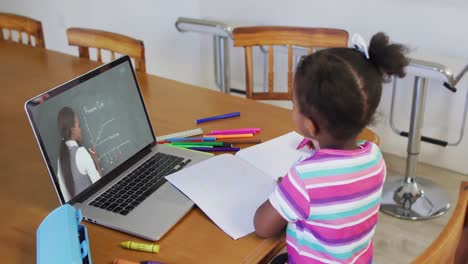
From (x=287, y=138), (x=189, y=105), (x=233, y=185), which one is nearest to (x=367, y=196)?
(x=233, y=185)

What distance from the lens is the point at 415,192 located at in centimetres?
256

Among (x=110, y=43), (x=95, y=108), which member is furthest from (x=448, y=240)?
(x=110, y=43)

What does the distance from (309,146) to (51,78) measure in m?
1.03

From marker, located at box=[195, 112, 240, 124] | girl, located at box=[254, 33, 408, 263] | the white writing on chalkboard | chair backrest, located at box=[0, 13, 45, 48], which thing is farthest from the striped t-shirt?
chair backrest, located at box=[0, 13, 45, 48]

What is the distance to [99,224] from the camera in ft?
3.53

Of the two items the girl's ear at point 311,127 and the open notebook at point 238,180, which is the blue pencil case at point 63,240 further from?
the girl's ear at point 311,127

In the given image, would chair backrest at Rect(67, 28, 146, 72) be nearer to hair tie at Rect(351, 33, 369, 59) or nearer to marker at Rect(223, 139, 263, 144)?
marker at Rect(223, 139, 263, 144)

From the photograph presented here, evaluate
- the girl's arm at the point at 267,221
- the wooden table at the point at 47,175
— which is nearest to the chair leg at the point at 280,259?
the wooden table at the point at 47,175

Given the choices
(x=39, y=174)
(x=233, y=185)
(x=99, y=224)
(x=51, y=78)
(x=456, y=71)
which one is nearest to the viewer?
(x=99, y=224)

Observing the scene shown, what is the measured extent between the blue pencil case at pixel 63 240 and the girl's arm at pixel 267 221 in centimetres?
32

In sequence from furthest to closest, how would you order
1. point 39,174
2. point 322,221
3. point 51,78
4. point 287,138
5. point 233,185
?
1. point 51,78
2. point 287,138
3. point 39,174
4. point 233,185
5. point 322,221

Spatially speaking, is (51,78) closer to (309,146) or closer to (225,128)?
(225,128)

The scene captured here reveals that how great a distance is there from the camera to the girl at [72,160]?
42.4 inches

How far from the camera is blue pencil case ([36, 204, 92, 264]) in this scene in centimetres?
84
